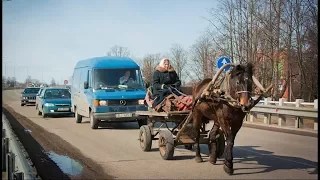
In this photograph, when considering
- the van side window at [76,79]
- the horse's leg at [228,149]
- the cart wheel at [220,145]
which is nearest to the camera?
the horse's leg at [228,149]

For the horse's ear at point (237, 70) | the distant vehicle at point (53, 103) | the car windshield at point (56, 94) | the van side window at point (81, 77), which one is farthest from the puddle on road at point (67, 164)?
the car windshield at point (56, 94)

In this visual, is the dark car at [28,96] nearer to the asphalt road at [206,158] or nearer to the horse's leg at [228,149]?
the asphalt road at [206,158]

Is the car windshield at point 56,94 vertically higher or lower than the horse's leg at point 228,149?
higher

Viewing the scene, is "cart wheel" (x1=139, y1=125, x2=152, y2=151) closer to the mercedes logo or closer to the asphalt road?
the asphalt road

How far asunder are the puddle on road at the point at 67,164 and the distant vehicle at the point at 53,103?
12371 millimetres

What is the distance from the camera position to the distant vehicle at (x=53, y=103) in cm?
2162

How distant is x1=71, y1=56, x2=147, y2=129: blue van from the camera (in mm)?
15102

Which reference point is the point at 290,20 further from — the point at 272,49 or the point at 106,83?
the point at 106,83

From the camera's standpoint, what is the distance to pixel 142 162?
8539mm

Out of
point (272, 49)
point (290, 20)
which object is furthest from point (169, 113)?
point (272, 49)

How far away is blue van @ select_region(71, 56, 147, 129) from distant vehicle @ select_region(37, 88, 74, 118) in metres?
5.45

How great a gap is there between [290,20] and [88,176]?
15.7 metres

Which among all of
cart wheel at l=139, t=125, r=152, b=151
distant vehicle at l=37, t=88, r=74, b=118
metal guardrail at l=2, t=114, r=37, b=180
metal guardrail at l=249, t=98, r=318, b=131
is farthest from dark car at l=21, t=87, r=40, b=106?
metal guardrail at l=2, t=114, r=37, b=180

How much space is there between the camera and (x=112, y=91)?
50.7 feet
